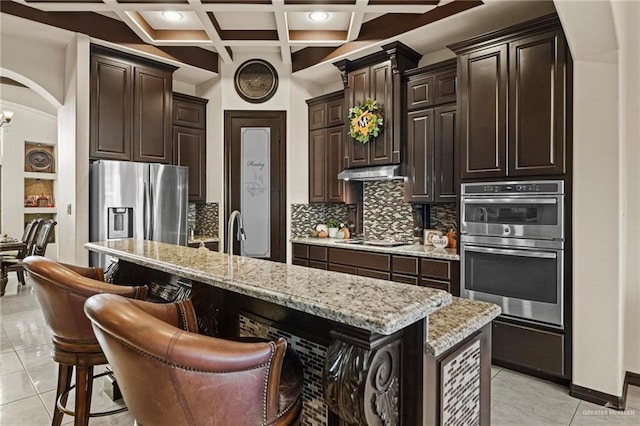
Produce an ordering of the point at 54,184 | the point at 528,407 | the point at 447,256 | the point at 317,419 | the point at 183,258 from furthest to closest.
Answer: the point at 54,184, the point at 447,256, the point at 528,407, the point at 183,258, the point at 317,419

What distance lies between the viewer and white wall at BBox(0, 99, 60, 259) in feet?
24.7

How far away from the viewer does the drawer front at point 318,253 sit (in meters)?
4.33

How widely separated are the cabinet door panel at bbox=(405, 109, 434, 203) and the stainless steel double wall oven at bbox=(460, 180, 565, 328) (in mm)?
573

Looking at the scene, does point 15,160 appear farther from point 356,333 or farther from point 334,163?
point 356,333

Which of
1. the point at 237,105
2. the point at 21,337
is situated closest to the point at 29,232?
the point at 21,337

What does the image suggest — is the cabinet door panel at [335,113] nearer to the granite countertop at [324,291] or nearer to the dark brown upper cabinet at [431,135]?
the dark brown upper cabinet at [431,135]

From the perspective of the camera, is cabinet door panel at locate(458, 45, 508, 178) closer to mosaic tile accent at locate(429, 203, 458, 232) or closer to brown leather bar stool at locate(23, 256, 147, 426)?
mosaic tile accent at locate(429, 203, 458, 232)

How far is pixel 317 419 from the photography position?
1.36 m

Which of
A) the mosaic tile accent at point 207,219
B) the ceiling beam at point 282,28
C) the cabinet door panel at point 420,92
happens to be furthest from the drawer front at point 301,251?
the ceiling beam at point 282,28

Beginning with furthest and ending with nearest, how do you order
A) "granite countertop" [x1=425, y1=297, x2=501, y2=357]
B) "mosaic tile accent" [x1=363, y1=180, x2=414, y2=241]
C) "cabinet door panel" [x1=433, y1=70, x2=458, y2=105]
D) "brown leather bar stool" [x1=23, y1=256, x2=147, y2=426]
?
"mosaic tile accent" [x1=363, y1=180, x2=414, y2=241]
"cabinet door panel" [x1=433, y1=70, x2=458, y2=105]
"brown leather bar stool" [x1=23, y1=256, x2=147, y2=426]
"granite countertop" [x1=425, y1=297, x2=501, y2=357]

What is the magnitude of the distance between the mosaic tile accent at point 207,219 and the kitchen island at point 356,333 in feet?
11.3

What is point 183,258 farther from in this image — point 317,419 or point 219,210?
point 219,210

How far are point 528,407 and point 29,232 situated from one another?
25.0ft

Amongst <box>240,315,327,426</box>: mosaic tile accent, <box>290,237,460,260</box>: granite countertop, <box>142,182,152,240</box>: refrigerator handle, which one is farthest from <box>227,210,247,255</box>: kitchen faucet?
<box>142,182,152,240</box>: refrigerator handle
